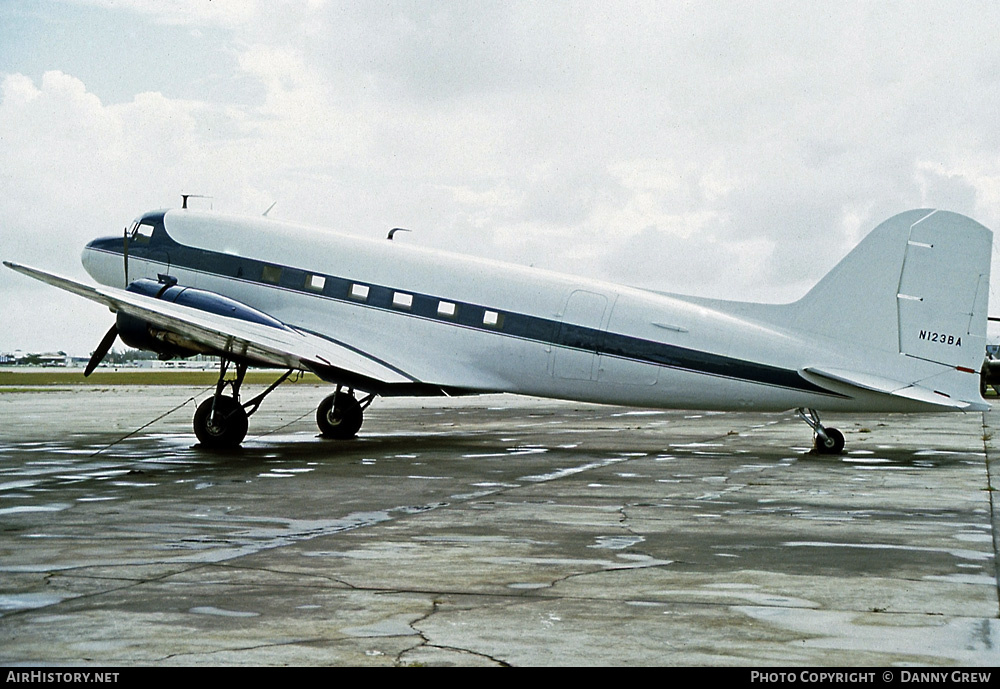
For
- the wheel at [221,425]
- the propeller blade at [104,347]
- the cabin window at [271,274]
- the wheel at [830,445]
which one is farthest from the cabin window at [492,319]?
the propeller blade at [104,347]

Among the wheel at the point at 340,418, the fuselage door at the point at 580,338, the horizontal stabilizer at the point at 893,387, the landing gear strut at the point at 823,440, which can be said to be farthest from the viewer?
the wheel at the point at 340,418

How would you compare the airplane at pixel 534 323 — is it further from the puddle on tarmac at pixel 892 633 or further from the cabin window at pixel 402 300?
the puddle on tarmac at pixel 892 633

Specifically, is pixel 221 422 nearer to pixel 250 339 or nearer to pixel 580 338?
pixel 250 339

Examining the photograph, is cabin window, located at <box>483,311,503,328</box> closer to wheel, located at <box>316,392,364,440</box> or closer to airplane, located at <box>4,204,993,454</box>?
airplane, located at <box>4,204,993,454</box>

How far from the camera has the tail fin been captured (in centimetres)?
1716

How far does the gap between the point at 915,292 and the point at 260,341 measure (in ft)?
36.4

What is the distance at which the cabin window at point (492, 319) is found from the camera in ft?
63.5

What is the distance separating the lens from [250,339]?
59.0ft

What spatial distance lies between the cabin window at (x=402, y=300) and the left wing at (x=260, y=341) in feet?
3.74

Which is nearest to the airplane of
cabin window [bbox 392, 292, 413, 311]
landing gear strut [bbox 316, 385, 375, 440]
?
cabin window [bbox 392, 292, 413, 311]
